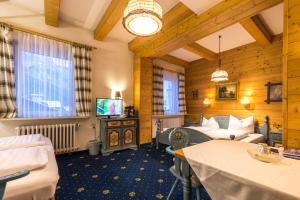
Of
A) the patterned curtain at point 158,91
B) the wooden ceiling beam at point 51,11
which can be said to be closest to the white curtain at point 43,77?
the wooden ceiling beam at point 51,11

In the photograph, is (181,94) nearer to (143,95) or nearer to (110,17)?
(143,95)

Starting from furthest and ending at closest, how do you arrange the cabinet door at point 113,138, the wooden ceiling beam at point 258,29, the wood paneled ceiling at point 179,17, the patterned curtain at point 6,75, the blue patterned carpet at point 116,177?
the cabinet door at point 113,138, the wooden ceiling beam at point 258,29, the patterned curtain at point 6,75, the wood paneled ceiling at point 179,17, the blue patterned carpet at point 116,177

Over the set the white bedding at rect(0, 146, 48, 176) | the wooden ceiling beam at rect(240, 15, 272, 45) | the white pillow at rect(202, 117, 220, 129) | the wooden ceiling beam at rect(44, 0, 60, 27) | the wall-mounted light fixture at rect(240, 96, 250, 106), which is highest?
the wooden ceiling beam at rect(44, 0, 60, 27)

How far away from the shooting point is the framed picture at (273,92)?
3623 millimetres

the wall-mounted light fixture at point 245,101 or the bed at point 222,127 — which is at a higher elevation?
the wall-mounted light fixture at point 245,101

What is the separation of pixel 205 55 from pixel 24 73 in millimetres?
4561

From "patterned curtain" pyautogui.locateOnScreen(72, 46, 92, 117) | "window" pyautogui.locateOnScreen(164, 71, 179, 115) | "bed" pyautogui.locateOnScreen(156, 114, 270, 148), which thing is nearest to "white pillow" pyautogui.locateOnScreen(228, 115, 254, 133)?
"bed" pyautogui.locateOnScreen(156, 114, 270, 148)

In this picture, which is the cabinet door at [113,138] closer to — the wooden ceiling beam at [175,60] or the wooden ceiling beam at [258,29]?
the wooden ceiling beam at [175,60]

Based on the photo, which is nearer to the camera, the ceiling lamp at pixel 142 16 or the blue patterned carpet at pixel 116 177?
the ceiling lamp at pixel 142 16

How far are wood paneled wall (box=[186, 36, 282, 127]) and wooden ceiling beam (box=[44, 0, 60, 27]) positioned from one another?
4466 millimetres

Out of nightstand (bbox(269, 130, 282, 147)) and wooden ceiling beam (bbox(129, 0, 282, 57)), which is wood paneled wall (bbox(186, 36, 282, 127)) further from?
wooden ceiling beam (bbox(129, 0, 282, 57))

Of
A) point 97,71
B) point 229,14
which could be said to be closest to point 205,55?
point 229,14

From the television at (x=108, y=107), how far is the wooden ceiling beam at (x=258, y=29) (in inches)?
126

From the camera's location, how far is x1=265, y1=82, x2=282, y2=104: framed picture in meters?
3.62
